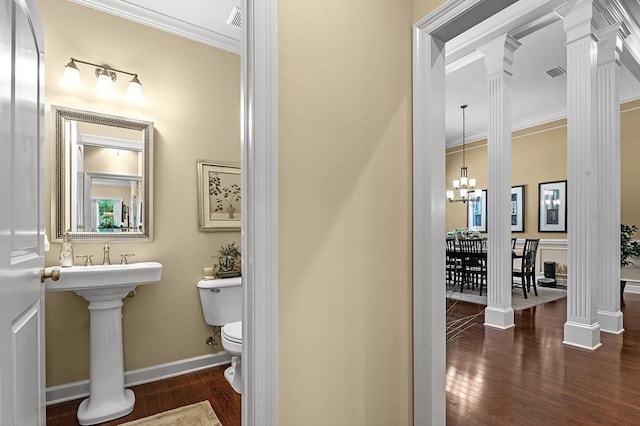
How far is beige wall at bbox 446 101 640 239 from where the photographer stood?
5516mm

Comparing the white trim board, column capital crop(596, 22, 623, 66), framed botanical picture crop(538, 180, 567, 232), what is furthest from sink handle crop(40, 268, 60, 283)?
framed botanical picture crop(538, 180, 567, 232)

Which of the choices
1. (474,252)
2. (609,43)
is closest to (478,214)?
(474,252)

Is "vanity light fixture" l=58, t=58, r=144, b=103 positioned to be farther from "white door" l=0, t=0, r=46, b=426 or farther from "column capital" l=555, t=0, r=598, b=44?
"column capital" l=555, t=0, r=598, b=44

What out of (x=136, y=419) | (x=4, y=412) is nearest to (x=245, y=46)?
(x=4, y=412)

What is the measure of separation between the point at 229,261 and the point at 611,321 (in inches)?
159

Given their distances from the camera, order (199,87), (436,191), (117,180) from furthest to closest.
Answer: (199,87) < (117,180) < (436,191)

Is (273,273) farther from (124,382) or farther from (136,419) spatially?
(124,382)

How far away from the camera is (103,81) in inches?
92.1

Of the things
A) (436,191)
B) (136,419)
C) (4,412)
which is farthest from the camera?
(136,419)

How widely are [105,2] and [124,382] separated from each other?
2760 millimetres

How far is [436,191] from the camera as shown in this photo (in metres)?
1.51

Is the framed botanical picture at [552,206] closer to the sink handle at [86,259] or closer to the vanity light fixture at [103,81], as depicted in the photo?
the vanity light fixture at [103,81]

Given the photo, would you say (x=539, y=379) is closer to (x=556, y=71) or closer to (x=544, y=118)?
(x=556, y=71)

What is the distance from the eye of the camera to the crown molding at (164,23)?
2.40m
